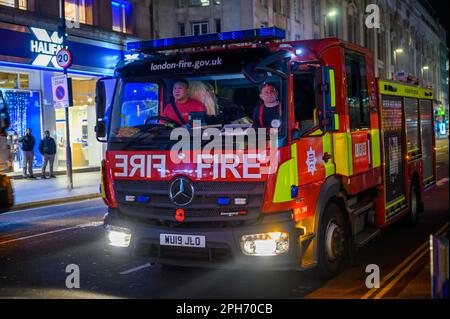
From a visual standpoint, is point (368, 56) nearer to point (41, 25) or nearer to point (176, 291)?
point (176, 291)

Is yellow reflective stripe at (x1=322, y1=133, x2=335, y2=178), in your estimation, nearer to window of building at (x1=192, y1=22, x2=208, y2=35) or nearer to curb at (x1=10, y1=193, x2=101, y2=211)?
curb at (x1=10, y1=193, x2=101, y2=211)

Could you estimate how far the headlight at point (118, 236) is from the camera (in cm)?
609

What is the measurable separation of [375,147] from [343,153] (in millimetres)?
1492

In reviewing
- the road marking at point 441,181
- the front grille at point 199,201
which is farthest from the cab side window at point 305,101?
the road marking at point 441,181

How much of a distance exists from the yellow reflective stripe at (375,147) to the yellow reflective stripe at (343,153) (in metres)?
1.06

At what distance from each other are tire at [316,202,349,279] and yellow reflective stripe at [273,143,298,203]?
2.68 feet

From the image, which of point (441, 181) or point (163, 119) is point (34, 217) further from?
point (441, 181)

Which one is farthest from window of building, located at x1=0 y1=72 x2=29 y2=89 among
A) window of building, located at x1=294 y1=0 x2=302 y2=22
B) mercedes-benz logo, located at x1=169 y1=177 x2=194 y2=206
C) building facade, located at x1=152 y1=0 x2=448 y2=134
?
window of building, located at x1=294 y1=0 x2=302 y2=22

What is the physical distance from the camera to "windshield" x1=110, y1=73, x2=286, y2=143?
5.81 metres

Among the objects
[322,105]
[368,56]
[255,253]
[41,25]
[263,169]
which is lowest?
[255,253]

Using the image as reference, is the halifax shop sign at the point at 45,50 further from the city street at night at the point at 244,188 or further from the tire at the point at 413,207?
the city street at night at the point at 244,188

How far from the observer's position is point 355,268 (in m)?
7.20

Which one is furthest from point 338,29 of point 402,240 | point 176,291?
point 176,291
